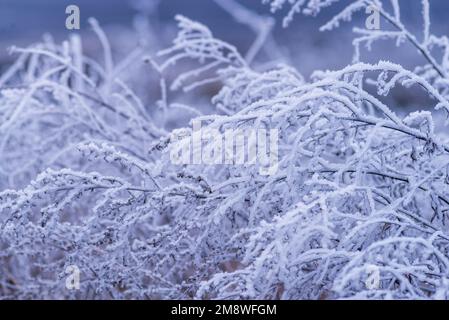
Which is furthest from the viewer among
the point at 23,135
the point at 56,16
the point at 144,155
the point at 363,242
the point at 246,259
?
the point at 23,135

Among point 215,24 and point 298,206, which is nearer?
point 298,206

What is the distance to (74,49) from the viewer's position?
160 inches

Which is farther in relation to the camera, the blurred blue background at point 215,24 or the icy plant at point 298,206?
the blurred blue background at point 215,24

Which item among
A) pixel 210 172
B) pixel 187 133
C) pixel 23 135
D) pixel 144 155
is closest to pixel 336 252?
pixel 187 133

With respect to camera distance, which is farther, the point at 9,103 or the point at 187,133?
the point at 9,103

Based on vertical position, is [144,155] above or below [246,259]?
above

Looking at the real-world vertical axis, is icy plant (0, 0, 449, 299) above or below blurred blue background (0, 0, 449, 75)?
below

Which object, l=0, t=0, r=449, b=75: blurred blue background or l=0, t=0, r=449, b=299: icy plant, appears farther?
l=0, t=0, r=449, b=75: blurred blue background

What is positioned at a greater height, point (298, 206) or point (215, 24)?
point (215, 24)

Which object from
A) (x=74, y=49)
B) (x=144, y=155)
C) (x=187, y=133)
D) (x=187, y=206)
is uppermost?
(x=74, y=49)

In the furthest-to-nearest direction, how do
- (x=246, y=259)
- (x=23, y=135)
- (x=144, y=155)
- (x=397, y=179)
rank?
(x=23, y=135), (x=144, y=155), (x=397, y=179), (x=246, y=259)

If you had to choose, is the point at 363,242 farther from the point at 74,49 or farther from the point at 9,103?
the point at 74,49

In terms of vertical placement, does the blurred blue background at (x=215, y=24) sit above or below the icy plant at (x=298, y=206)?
above

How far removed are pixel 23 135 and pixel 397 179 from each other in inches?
84.7
